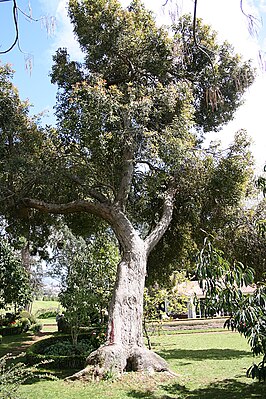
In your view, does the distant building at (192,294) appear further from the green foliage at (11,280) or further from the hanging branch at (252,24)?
the green foliage at (11,280)

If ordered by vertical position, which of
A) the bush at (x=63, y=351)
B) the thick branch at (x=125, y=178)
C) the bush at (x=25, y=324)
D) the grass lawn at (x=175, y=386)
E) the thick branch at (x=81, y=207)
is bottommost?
the grass lawn at (x=175, y=386)

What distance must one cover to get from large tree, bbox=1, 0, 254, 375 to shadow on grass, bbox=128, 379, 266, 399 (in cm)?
149

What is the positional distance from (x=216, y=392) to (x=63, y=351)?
6.91 meters

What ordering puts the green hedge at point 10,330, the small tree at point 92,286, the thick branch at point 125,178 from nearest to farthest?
1. the thick branch at point 125,178
2. the small tree at point 92,286
3. the green hedge at point 10,330

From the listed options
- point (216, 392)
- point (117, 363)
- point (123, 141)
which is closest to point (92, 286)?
point (117, 363)

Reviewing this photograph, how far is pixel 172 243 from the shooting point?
14398 millimetres

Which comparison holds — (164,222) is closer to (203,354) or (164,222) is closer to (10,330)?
(203,354)

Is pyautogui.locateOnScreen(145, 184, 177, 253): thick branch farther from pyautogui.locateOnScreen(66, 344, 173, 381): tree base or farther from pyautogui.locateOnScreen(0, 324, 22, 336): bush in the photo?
pyautogui.locateOnScreen(0, 324, 22, 336): bush

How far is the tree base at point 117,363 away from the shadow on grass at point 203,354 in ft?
11.7

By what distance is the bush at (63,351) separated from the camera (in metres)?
11.3

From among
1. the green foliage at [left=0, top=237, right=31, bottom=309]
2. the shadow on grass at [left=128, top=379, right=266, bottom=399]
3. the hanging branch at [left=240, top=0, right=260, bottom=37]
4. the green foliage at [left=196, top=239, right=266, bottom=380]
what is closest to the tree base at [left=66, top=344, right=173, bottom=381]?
the shadow on grass at [left=128, top=379, right=266, bottom=399]

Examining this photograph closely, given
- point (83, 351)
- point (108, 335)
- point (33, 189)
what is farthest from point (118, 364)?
point (33, 189)

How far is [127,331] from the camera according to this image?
32.6ft

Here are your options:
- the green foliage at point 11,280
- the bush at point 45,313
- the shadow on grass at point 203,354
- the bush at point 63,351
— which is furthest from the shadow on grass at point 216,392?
the bush at point 45,313
